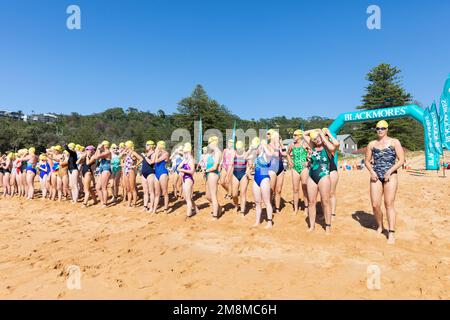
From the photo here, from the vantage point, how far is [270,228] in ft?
18.1

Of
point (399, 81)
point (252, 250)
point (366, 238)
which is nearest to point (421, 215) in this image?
point (366, 238)

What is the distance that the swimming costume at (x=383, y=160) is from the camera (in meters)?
4.59

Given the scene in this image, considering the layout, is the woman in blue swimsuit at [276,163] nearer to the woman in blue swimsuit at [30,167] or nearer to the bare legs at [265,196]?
the bare legs at [265,196]

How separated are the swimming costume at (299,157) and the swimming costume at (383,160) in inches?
65.0

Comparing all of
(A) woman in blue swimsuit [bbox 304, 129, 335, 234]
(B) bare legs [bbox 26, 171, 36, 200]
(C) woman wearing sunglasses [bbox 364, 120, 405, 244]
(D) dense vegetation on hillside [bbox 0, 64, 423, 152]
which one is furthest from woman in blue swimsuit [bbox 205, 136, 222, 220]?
(D) dense vegetation on hillside [bbox 0, 64, 423, 152]

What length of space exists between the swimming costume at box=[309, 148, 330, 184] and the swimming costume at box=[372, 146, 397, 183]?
80 centimetres

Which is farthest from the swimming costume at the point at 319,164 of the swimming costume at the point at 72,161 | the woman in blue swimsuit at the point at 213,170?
the swimming costume at the point at 72,161

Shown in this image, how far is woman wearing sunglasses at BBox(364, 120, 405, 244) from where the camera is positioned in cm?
454

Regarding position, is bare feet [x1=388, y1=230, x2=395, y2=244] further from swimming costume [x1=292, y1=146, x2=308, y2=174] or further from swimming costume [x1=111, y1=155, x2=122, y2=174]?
swimming costume [x1=111, y1=155, x2=122, y2=174]

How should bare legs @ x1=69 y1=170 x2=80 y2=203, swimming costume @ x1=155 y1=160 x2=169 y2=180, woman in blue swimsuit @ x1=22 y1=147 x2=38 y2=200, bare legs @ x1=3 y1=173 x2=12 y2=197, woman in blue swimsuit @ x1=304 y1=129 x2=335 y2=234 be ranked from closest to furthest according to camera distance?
woman in blue swimsuit @ x1=304 y1=129 x2=335 y2=234, swimming costume @ x1=155 y1=160 x2=169 y2=180, bare legs @ x1=69 y1=170 x2=80 y2=203, woman in blue swimsuit @ x1=22 y1=147 x2=38 y2=200, bare legs @ x1=3 y1=173 x2=12 y2=197

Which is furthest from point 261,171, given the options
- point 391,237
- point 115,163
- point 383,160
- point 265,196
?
point 115,163

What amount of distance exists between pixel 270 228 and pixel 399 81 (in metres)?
44.6

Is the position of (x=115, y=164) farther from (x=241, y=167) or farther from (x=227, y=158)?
(x=241, y=167)
